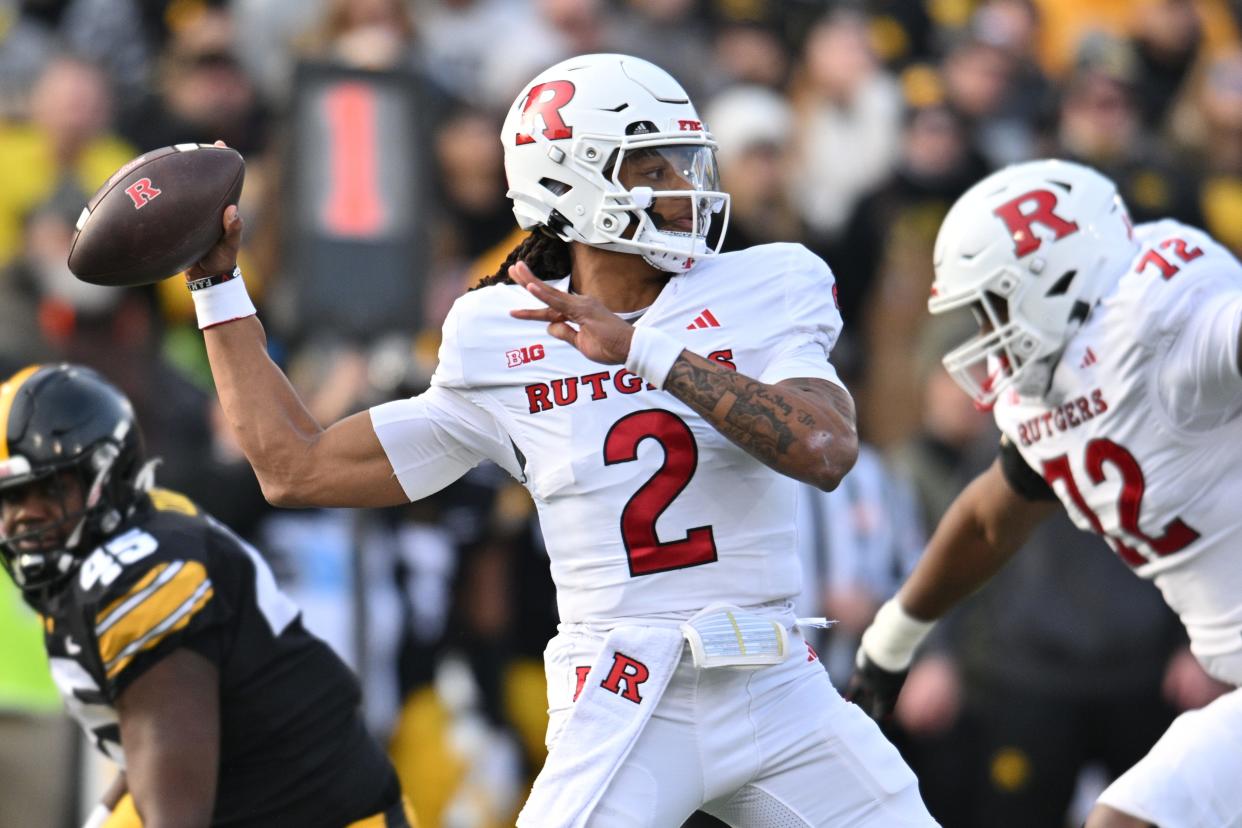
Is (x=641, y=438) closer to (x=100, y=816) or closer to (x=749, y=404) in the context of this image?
(x=749, y=404)

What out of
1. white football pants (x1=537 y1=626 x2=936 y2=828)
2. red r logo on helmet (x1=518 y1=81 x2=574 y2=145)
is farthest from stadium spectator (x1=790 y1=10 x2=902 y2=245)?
white football pants (x1=537 y1=626 x2=936 y2=828)

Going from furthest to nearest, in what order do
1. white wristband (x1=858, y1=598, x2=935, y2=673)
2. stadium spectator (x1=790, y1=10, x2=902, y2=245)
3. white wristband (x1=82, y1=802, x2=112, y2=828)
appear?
stadium spectator (x1=790, y1=10, x2=902, y2=245) → white wristband (x1=858, y1=598, x2=935, y2=673) → white wristband (x1=82, y1=802, x2=112, y2=828)

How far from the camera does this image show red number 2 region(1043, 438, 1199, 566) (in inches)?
191

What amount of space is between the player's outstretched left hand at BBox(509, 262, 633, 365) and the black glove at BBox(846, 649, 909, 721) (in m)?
1.70

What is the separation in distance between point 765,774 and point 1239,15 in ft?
29.2

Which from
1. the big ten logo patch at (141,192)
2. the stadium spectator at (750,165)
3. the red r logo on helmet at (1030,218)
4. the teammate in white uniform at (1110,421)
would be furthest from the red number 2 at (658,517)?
the stadium spectator at (750,165)

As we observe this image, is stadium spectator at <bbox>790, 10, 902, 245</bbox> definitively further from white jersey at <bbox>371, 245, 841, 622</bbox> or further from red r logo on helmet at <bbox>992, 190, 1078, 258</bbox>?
white jersey at <bbox>371, 245, 841, 622</bbox>

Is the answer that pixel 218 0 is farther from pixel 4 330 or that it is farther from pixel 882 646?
pixel 882 646

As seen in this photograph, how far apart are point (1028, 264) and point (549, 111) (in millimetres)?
1499

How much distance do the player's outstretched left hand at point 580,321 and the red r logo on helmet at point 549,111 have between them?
294 mm

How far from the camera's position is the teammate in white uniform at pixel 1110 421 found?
461 cm

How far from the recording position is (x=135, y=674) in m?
4.42

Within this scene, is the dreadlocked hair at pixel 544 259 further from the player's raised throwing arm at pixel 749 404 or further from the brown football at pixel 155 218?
the brown football at pixel 155 218

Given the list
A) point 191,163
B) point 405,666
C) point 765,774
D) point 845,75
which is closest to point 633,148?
point 191,163
